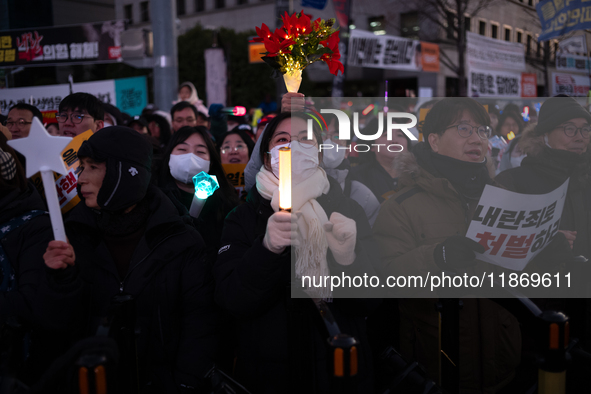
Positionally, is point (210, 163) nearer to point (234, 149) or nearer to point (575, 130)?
point (234, 149)

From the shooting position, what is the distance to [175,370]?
2.01 metres

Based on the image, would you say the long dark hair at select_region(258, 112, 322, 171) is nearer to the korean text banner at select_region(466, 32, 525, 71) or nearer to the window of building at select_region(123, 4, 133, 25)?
the korean text banner at select_region(466, 32, 525, 71)

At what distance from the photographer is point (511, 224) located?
172 centimetres

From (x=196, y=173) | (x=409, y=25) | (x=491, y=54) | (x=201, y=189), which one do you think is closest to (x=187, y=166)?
(x=196, y=173)

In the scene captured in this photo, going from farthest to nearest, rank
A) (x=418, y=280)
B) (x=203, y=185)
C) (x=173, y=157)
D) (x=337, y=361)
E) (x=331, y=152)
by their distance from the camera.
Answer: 1. (x=173, y=157)
2. (x=203, y=185)
3. (x=331, y=152)
4. (x=418, y=280)
5. (x=337, y=361)

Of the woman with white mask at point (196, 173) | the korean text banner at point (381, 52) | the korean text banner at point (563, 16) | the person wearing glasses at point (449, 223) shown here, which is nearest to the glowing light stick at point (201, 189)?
the woman with white mask at point (196, 173)

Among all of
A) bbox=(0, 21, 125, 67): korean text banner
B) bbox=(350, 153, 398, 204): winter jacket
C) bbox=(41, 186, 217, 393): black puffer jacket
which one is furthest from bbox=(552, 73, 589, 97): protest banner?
bbox=(0, 21, 125, 67): korean text banner

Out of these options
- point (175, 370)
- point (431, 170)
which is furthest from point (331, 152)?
point (175, 370)

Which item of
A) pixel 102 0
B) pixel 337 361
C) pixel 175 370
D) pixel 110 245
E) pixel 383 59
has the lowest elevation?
pixel 175 370

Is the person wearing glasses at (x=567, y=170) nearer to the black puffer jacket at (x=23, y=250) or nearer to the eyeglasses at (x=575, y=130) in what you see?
the eyeglasses at (x=575, y=130)

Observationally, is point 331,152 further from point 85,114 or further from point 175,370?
point 85,114

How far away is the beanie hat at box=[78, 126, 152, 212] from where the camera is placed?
6.52 ft

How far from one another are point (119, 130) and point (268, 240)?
96 centimetres

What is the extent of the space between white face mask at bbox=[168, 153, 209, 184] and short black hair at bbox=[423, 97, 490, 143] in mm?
1728
